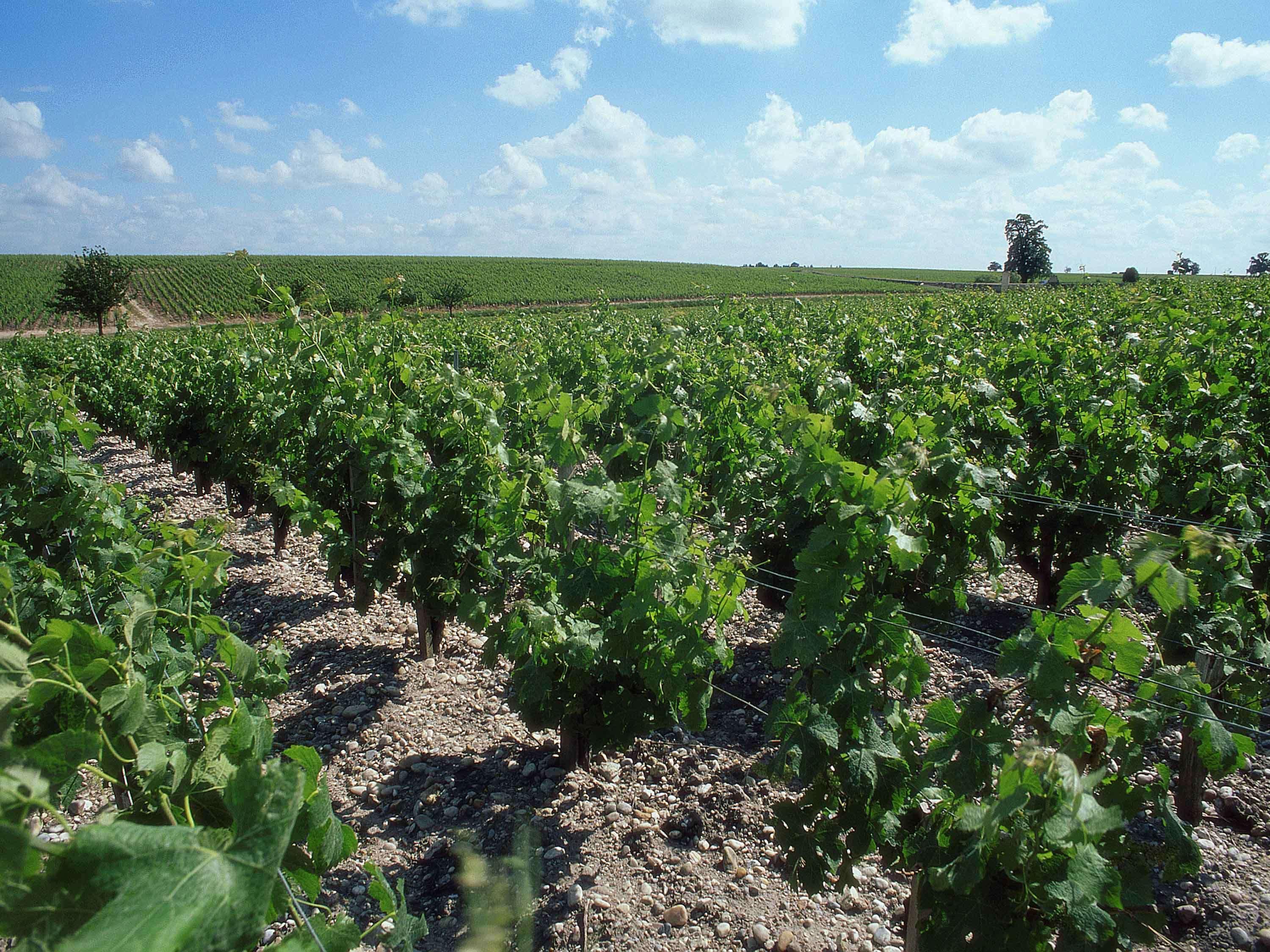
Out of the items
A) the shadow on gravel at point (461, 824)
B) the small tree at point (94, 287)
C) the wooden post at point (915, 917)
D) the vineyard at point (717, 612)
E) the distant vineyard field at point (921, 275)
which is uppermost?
the distant vineyard field at point (921, 275)

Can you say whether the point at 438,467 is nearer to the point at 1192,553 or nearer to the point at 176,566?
the point at 176,566

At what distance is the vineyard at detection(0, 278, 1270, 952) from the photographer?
138 centimetres

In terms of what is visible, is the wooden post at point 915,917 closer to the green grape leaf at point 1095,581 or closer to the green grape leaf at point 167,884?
the green grape leaf at point 1095,581

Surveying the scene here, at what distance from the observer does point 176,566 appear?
6.53 ft

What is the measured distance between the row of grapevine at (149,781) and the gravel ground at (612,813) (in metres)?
0.85

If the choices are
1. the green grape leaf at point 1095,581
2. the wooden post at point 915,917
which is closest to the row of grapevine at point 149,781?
the wooden post at point 915,917

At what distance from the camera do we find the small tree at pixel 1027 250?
61.8 meters

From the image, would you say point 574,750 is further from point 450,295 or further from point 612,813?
point 450,295

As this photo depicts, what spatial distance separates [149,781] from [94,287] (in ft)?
162

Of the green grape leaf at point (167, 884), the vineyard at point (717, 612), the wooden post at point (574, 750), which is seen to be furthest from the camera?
the wooden post at point (574, 750)

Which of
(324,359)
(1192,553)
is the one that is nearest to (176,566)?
(1192,553)

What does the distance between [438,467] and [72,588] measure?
184 centimetres

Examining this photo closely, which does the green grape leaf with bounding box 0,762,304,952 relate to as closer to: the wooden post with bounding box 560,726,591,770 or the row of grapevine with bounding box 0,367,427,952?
the row of grapevine with bounding box 0,367,427,952

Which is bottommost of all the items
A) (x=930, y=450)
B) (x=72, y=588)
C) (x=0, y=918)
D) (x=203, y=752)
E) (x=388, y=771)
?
(x=388, y=771)
